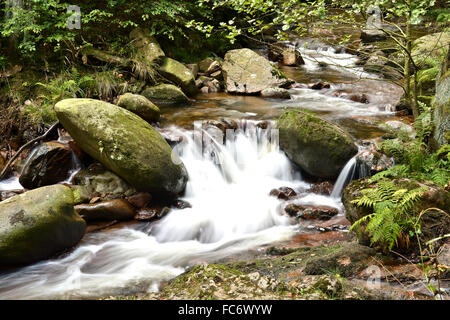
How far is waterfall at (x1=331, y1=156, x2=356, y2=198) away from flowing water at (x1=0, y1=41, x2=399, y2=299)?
0.07 feet

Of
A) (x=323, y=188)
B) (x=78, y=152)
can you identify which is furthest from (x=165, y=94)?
(x=323, y=188)

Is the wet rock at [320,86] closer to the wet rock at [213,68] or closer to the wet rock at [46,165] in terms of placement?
the wet rock at [213,68]

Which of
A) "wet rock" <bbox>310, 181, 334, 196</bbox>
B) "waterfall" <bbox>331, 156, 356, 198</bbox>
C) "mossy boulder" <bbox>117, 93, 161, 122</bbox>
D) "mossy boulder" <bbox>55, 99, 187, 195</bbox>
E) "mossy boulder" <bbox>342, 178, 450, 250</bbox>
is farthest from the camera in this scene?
"mossy boulder" <bbox>117, 93, 161, 122</bbox>

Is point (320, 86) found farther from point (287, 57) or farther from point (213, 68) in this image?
point (213, 68)

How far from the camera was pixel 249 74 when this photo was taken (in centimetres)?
1104

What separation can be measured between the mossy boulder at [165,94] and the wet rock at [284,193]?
14.8 ft

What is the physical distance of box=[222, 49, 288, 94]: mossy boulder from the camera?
1076cm

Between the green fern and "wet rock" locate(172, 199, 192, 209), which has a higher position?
the green fern

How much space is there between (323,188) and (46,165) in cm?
535

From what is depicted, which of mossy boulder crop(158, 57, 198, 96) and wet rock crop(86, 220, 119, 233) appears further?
mossy boulder crop(158, 57, 198, 96)

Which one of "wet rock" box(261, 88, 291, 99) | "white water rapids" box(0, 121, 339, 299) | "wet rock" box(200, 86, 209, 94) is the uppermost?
"wet rock" box(200, 86, 209, 94)

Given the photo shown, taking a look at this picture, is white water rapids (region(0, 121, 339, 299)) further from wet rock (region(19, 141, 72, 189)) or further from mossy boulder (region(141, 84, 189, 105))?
mossy boulder (region(141, 84, 189, 105))

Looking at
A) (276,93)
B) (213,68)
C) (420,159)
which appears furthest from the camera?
(213,68)

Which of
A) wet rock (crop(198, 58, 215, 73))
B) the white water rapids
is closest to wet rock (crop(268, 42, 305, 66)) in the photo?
wet rock (crop(198, 58, 215, 73))
